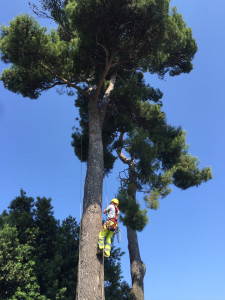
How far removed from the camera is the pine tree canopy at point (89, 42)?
654 centimetres

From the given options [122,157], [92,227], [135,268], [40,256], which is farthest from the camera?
[122,157]

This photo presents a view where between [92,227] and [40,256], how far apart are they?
392cm

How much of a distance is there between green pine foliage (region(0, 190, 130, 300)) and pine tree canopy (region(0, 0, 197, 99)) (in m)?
4.10

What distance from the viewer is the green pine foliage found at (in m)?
Result: 7.20

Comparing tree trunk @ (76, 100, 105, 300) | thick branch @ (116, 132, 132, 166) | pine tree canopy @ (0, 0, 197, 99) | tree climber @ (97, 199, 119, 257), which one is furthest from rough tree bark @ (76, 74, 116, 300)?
thick branch @ (116, 132, 132, 166)

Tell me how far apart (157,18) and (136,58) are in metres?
1.33

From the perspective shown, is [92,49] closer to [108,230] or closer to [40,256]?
[108,230]

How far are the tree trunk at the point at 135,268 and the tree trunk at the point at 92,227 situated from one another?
2846 millimetres

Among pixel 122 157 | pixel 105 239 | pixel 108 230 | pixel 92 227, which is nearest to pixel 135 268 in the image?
pixel 105 239

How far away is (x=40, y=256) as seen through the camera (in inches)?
322

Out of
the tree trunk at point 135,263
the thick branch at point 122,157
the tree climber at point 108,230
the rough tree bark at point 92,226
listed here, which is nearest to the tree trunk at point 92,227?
the rough tree bark at point 92,226

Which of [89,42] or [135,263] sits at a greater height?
[89,42]

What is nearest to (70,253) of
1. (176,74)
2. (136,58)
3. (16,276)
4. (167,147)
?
(16,276)

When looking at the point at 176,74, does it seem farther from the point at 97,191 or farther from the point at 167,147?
the point at 97,191
